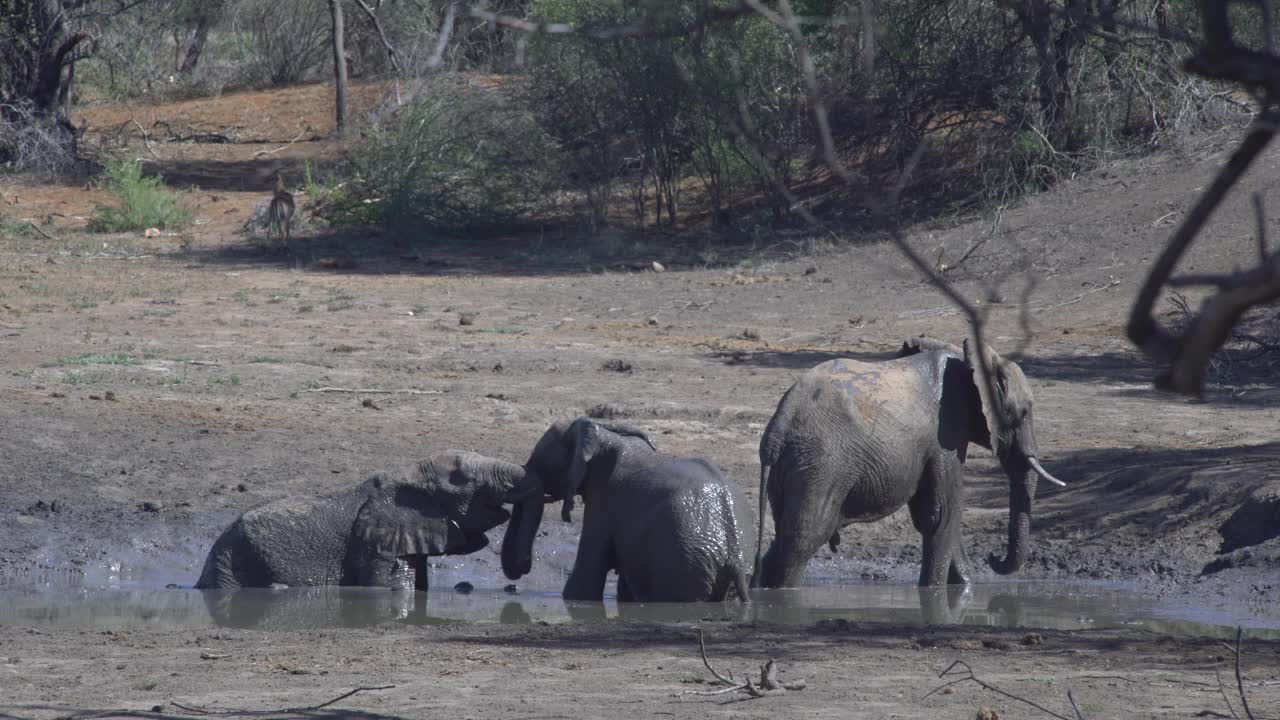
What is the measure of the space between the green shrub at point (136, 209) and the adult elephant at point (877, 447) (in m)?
17.0

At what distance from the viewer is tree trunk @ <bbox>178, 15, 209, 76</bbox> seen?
38.6 metres

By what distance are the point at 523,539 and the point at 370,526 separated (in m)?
0.85

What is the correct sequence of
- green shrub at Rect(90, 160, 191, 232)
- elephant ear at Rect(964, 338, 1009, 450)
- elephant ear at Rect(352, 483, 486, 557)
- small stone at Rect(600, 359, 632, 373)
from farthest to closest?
green shrub at Rect(90, 160, 191, 232)
small stone at Rect(600, 359, 632, 373)
elephant ear at Rect(352, 483, 486, 557)
elephant ear at Rect(964, 338, 1009, 450)

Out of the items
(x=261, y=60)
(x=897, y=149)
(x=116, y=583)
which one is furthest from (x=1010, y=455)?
(x=261, y=60)

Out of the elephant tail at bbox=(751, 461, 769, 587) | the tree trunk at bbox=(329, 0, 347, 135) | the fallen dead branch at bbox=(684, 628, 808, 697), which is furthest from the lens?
the tree trunk at bbox=(329, 0, 347, 135)

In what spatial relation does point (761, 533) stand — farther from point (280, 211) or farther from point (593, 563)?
point (280, 211)

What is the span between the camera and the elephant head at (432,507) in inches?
364

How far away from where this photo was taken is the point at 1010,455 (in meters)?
9.31

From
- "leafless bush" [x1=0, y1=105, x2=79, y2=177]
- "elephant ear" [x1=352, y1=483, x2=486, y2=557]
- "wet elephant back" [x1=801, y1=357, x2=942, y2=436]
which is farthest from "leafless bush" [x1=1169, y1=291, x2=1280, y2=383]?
"leafless bush" [x1=0, y1=105, x2=79, y2=177]

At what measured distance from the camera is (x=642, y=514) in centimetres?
852

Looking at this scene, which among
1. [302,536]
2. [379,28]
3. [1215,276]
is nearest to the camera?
[1215,276]

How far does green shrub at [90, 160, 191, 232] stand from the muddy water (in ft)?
49.3

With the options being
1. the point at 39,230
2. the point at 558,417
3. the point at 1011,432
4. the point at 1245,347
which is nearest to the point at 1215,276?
the point at 1011,432

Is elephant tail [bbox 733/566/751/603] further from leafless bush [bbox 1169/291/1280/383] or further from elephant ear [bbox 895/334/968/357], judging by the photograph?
leafless bush [bbox 1169/291/1280/383]
